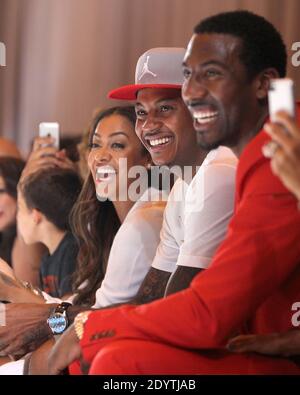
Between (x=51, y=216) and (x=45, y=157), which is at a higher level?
(x=45, y=157)

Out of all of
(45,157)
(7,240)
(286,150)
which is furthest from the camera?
(7,240)

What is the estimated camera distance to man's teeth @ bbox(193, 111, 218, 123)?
75.2 inches

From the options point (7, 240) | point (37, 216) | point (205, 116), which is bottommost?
point (7, 240)

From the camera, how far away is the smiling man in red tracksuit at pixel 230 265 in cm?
173

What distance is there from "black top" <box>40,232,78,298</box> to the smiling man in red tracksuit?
3.73 feet

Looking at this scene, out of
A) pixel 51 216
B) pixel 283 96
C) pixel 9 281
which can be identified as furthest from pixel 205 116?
pixel 51 216

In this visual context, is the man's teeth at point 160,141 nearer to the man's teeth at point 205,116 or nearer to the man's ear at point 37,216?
the man's teeth at point 205,116

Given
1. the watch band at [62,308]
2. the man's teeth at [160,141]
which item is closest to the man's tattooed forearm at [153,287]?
the watch band at [62,308]

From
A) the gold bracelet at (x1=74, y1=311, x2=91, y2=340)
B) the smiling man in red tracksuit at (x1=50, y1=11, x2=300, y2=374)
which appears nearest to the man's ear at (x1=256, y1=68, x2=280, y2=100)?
the smiling man in red tracksuit at (x1=50, y1=11, x2=300, y2=374)

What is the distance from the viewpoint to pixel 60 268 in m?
3.19

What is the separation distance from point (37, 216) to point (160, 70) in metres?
1.16

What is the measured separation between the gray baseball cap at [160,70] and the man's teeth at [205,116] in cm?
42

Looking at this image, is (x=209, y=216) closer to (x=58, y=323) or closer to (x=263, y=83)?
(x=263, y=83)
